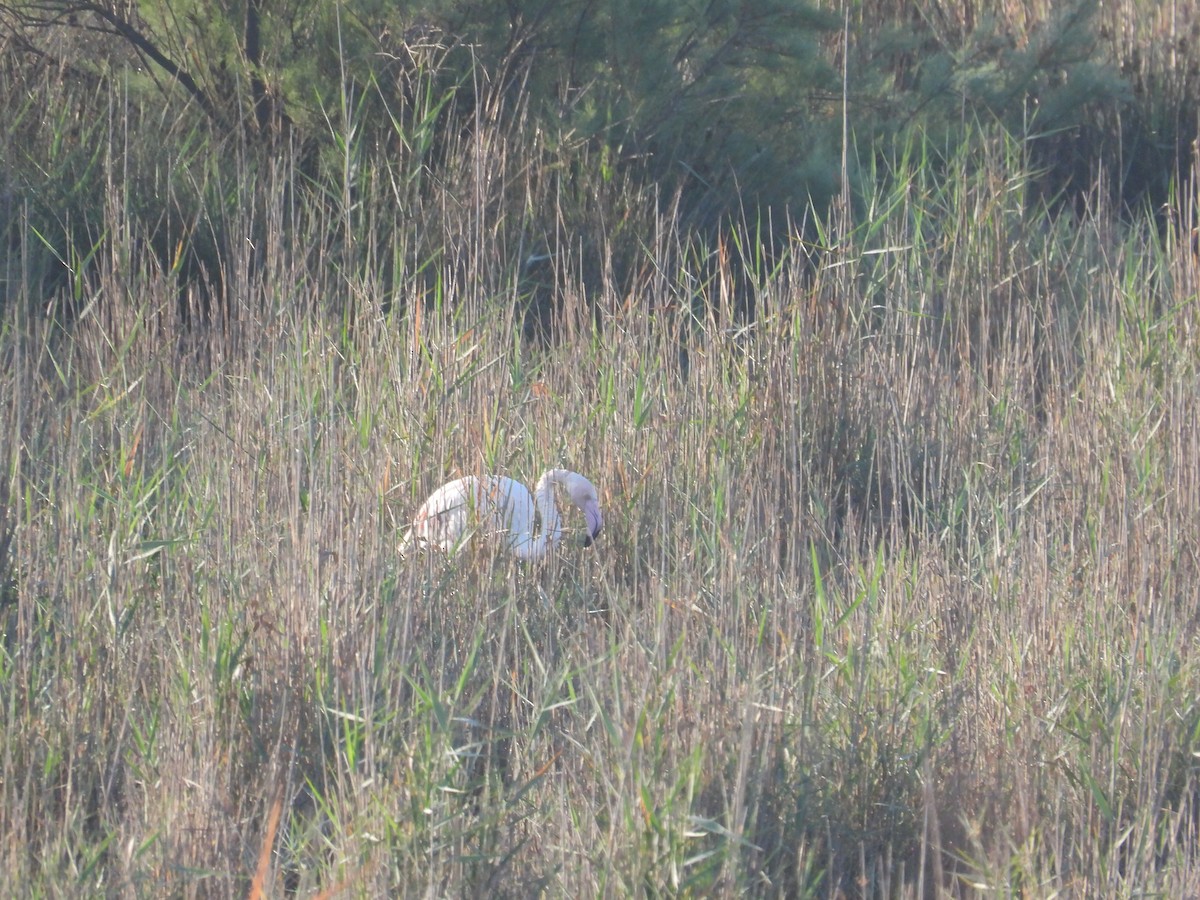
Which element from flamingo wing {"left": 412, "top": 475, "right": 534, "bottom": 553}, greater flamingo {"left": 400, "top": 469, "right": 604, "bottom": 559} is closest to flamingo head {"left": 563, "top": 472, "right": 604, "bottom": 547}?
greater flamingo {"left": 400, "top": 469, "right": 604, "bottom": 559}

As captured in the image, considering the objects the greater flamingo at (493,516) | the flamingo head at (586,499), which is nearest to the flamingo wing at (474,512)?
the greater flamingo at (493,516)

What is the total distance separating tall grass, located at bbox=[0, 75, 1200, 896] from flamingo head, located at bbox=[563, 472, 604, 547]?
0.07 m

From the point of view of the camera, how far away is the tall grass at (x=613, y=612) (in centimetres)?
179

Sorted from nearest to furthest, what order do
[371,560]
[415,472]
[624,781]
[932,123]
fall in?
1. [624,781]
2. [371,560]
3. [415,472]
4. [932,123]

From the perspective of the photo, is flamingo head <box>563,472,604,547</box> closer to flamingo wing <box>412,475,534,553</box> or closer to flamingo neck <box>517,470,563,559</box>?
flamingo neck <box>517,470,563,559</box>

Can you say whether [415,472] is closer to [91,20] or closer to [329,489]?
[329,489]

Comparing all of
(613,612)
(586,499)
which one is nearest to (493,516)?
(586,499)

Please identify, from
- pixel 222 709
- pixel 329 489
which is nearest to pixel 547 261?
pixel 329 489

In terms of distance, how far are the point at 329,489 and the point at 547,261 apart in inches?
95.6

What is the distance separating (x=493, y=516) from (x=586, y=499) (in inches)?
12.5

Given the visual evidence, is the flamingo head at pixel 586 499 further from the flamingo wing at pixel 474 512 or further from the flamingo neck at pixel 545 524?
the flamingo wing at pixel 474 512

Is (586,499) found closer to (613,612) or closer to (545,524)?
(545,524)

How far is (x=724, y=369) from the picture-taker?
126 inches

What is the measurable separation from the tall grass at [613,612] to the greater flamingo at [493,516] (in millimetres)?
66
